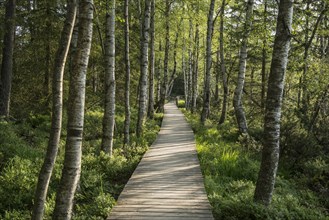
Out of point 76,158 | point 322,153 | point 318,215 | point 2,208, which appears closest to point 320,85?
point 322,153

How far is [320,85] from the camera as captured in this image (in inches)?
436

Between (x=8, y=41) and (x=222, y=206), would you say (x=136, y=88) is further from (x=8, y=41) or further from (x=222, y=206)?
(x=222, y=206)

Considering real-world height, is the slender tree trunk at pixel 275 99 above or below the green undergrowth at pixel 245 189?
above

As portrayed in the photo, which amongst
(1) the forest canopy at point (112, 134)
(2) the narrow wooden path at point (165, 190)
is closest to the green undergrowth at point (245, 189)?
(1) the forest canopy at point (112, 134)

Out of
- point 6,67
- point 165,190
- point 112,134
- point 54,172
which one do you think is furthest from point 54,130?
point 6,67

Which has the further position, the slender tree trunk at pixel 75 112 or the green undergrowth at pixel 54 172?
the green undergrowth at pixel 54 172

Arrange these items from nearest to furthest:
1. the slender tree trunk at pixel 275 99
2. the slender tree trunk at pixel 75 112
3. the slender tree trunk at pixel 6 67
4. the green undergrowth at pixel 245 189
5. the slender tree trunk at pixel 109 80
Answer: the slender tree trunk at pixel 75 112 < the slender tree trunk at pixel 275 99 < the green undergrowth at pixel 245 189 < the slender tree trunk at pixel 109 80 < the slender tree trunk at pixel 6 67

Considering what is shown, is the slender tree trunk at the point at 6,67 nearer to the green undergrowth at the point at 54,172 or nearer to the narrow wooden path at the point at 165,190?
the green undergrowth at the point at 54,172

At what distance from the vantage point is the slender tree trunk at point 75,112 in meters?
4.68

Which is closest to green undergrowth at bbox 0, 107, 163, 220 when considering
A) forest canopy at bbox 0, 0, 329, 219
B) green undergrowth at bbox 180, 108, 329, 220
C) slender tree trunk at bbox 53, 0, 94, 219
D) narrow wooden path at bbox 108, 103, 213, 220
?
forest canopy at bbox 0, 0, 329, 219

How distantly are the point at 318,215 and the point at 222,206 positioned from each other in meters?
2.10

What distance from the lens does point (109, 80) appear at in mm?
9820

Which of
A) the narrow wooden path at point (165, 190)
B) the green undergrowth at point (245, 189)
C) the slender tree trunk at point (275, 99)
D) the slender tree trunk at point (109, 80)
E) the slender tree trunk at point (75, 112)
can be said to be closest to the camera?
the slender tree trunk at point (75, 112)

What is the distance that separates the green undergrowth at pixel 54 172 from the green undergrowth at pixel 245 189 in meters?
2.19
